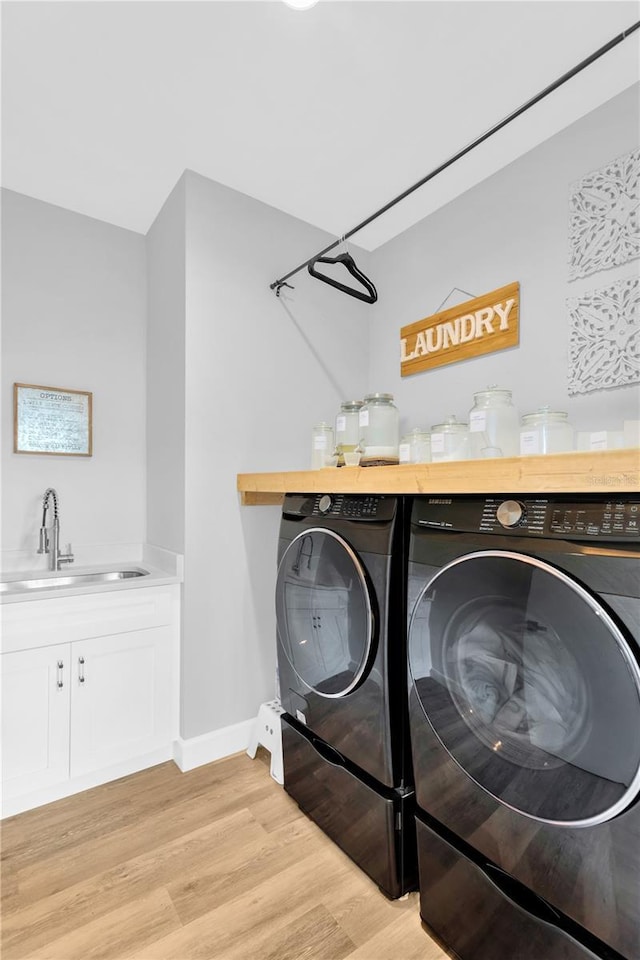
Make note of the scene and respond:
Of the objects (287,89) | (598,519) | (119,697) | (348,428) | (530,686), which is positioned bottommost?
(119,697)

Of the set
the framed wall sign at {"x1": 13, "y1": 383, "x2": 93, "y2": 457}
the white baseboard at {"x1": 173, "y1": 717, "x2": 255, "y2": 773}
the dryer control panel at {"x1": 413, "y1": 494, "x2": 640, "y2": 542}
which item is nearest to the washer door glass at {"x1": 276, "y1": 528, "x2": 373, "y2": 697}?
the dryer control panel at {"x1": 413, "y1": 494, "x2": 640, "y2": 542}

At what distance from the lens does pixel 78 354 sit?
2.45m

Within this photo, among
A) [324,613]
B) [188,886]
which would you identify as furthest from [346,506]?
[188,886]

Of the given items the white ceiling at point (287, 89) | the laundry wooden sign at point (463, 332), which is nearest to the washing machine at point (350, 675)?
the laundry wooden sign at point (463, 332)

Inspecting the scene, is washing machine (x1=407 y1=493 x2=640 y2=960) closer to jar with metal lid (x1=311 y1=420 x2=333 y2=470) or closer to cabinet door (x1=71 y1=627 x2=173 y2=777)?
jar with metal lid (x1=311 y1=420 x2=333 y2=470)

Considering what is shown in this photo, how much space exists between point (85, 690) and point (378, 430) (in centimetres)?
158

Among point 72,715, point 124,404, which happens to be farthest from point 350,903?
point 124,404

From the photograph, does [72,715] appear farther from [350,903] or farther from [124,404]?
[124,404]

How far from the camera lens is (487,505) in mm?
1156

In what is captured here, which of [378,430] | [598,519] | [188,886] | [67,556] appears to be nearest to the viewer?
[598,519]

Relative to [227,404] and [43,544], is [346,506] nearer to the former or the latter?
[227,404]

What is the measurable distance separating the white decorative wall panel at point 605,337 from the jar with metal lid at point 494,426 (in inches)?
12.8

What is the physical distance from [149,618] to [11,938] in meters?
1.01

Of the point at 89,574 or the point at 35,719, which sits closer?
the point at 35,719
